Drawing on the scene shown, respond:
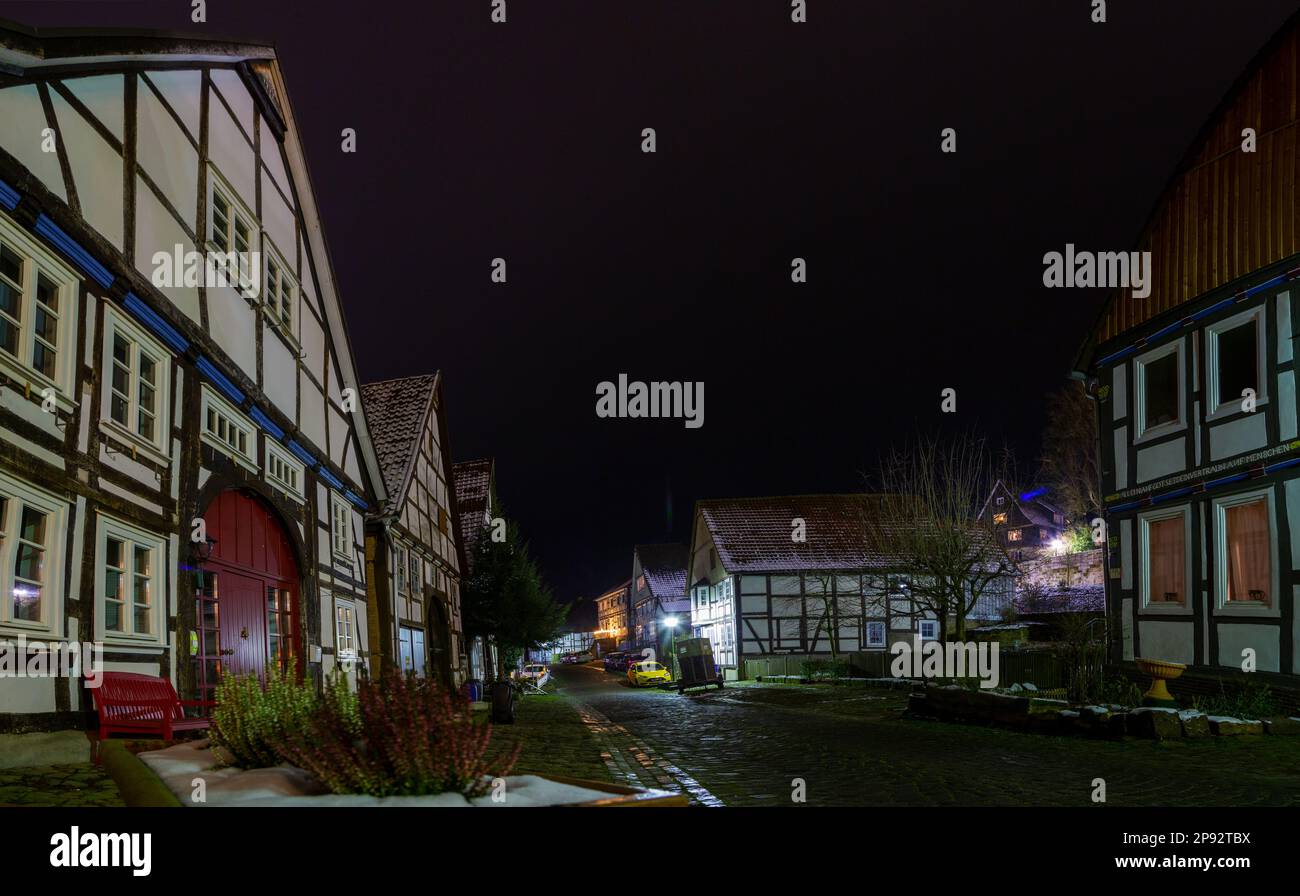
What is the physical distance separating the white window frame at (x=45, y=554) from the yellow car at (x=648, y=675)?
40323 millimetres

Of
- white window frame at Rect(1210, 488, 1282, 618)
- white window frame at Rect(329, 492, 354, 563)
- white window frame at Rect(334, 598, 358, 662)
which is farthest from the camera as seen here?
white window frame at Rect(329, 492, 354, 563)

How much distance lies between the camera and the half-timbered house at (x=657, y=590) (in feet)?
257

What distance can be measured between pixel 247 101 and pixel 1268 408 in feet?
52.4

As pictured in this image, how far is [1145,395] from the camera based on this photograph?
781 inches

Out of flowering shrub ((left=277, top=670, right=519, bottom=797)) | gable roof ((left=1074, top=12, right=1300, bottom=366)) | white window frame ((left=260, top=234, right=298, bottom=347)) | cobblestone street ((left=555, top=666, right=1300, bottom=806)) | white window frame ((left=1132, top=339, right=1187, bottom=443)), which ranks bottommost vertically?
cobblestone street ((left=555, top=666, right=1300, bottom=806))

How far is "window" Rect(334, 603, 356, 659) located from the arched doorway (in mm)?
2064

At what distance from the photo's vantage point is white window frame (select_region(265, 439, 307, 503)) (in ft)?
50.2

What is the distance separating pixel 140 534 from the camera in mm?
10633

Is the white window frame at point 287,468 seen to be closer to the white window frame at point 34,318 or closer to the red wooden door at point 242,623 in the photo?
the red wooden door at point 242,623

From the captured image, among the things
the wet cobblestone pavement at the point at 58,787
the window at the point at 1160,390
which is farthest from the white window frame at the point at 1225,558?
the wet cobblestone pavement at the point at 58,787

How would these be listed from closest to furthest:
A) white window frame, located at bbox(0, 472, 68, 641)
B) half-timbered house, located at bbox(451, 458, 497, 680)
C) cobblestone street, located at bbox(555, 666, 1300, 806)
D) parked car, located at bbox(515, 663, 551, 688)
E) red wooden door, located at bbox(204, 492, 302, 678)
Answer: white window frame, located at bbox(0, 472, 68, 641) < cobblestone street, located at bbox(555, 666, 1300, 806) < red wooden door, located at bbox(204, 492, 302, 678) < half-timbered house, located at bbox(451, 458, 497, 680) < parked car, located at bbox(515, 663, 551, 688)

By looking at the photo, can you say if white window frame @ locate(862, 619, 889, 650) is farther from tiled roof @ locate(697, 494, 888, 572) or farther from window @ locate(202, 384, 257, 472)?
window @ locate(202, 384, 257, 472)

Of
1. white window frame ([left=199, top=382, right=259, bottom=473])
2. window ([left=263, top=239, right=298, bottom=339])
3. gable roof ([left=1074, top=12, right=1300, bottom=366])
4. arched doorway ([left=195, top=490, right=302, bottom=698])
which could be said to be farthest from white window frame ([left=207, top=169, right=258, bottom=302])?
gable roof ([left=1074, top=12, right=1300, bottom=366])

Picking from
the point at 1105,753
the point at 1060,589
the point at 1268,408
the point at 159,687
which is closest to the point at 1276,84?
the point at 1268,408
